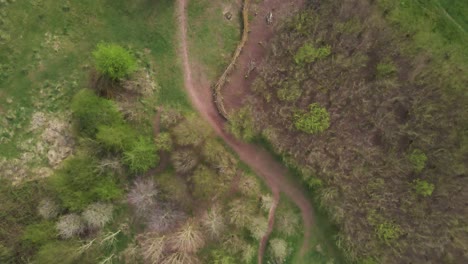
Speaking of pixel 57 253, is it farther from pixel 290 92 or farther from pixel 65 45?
pixel 290 92

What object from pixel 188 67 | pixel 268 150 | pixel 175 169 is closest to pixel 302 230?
pixel 268 150

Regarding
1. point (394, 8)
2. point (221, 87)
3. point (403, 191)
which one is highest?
point (394, 8)

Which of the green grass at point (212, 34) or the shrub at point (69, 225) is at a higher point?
the green grass at point (212, 34)

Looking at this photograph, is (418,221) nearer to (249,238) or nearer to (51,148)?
(249,238)

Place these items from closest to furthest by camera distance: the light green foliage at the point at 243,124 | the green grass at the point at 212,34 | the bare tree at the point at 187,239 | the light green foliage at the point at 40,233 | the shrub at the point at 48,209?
1. the light green foliage at the point at 40,233
2. the shrub at the point at 48,209
3. the bare tree at the point at 187,239
4. the light green foliage at the point at 243,124
5. the green grass at the point at 212,34

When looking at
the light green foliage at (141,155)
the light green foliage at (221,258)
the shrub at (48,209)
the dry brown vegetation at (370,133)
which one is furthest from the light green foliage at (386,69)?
the shrub at (48,209)

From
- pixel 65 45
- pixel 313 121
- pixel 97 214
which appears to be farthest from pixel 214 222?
pixel 65 45

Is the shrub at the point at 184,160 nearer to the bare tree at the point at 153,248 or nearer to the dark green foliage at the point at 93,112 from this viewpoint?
the dark green foliage at the point at 93,112

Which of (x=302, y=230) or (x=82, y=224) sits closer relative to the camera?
(x=82, y=224)
